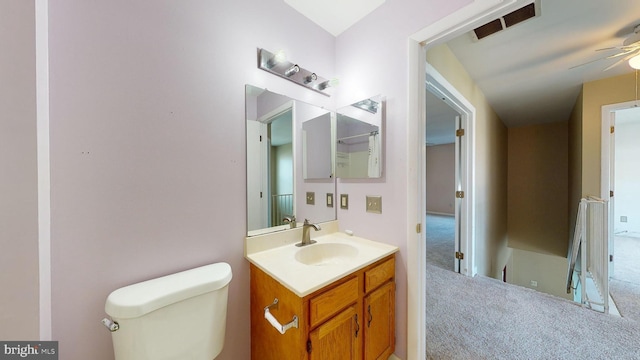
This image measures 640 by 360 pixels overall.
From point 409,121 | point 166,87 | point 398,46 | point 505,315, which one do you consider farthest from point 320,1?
point 505,315

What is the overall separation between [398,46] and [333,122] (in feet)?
2.25

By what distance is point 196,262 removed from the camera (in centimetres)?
108

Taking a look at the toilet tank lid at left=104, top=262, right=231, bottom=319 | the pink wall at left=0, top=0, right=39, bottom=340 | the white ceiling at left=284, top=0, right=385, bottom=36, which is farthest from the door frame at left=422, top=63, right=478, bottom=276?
the pink wall at left=0, top=0, right=39, bottom=340

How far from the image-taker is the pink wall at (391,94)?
1.32 metres

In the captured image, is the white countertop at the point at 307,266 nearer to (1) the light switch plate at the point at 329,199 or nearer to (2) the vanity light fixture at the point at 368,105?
(1) the light switch plate at the point at 329,199

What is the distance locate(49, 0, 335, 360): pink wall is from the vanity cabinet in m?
0.20

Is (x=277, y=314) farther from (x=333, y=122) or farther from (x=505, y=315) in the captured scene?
(x=505, y=315)

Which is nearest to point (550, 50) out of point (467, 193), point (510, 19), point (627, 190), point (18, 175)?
point (510, 19)

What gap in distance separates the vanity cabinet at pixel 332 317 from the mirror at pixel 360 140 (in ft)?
2.15

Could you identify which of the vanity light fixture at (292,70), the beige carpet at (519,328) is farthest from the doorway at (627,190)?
the vanity light fixture at (292,70)

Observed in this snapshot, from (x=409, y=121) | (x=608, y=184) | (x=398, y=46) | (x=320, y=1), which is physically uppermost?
(x=320, y=1)

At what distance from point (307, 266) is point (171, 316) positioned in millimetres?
603

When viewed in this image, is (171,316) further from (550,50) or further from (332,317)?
(550,50)

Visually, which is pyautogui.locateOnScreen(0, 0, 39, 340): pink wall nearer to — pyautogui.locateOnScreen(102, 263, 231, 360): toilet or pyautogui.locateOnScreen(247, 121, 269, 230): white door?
pyautogui.locateOnScreen(102, 263, 231, 360): toilet
